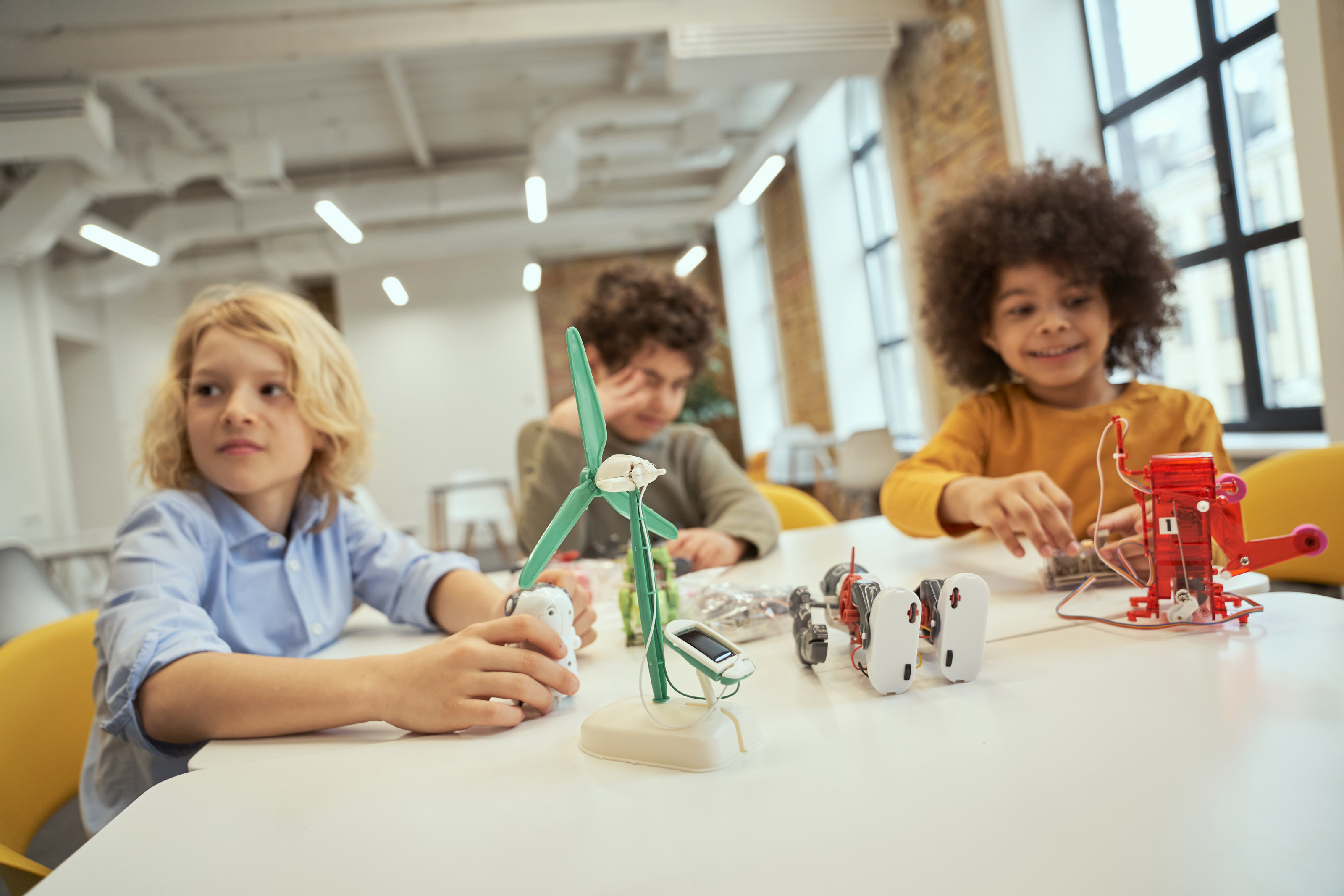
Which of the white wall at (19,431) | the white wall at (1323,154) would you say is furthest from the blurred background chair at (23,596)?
the white wall at (19,431)

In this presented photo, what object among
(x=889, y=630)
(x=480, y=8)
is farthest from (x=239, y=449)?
(x=480, y=8)

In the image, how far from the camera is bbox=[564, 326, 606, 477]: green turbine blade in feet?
2.29

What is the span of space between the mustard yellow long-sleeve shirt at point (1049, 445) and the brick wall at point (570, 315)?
8523 millimetres

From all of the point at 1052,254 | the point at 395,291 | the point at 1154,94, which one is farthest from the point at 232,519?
the point at 395,291

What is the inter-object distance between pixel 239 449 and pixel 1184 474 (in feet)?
3.93

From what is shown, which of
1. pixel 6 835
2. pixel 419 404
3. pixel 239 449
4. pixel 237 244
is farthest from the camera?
pixel 419 404

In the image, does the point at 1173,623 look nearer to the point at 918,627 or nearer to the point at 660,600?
the point at 918,627

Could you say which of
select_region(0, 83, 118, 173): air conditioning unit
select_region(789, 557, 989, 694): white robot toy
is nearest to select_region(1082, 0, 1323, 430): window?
select_region(789, 557, 989, 694): white robot toy

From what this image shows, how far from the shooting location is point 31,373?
23.5 ft

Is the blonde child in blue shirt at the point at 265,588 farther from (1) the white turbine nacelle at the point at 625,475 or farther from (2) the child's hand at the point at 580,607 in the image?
(1) the white turbine nacelle at the point at 625,475

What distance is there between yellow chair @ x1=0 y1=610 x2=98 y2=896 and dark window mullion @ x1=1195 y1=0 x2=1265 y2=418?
13.0 ft

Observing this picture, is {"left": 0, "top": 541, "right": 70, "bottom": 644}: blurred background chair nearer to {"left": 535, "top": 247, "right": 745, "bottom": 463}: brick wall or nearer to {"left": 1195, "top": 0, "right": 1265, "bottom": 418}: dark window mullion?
{"left": 1195, "top": 0, "right": 1265, "bottom": 418}: dark window mullion

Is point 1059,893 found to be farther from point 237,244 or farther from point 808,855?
point 237,244

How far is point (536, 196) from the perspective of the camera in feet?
20.7
